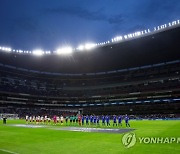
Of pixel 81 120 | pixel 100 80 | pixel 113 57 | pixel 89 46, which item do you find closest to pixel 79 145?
pixel 81 120

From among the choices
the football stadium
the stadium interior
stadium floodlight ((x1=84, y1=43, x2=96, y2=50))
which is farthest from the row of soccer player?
the stadium interior

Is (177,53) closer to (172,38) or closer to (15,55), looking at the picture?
(172,38)

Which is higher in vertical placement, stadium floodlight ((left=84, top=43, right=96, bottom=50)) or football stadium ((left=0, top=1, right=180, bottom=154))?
stadium floodlight ((left=84, top=43, right=96, bottom=50))

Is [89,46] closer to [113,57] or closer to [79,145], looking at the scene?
[113,57]

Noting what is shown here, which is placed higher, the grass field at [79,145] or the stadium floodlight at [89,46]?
the stadium floodlight at [89,46]

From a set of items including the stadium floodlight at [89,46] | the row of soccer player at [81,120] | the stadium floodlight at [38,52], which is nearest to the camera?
the row of soccer player at [81,120]

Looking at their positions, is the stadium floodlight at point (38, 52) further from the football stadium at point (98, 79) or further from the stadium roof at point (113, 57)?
the stadium roof at point (113, 57)

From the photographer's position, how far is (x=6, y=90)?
75.9 meters

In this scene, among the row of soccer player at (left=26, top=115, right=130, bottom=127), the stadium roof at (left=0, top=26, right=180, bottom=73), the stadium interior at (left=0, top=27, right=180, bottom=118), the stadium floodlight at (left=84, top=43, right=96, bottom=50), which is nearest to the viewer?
the row of soccer player at (left=26, top=115, right=130, bottom=127)

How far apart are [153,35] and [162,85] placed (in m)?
23.5

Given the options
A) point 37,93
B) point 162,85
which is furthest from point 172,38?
point 37,93

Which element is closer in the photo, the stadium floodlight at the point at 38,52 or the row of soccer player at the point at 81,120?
the row of soccer player at the point at 81,120

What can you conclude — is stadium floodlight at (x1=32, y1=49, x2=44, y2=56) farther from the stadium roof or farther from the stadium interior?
the stadium interior

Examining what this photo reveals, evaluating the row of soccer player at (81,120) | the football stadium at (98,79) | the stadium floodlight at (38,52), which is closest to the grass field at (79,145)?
the row of soccer player at (81,120)
